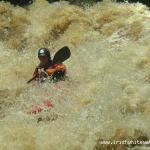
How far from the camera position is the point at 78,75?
9.27 metres

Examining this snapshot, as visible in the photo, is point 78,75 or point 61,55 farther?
point 78,75

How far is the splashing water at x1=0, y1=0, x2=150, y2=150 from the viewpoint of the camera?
6.70 metres

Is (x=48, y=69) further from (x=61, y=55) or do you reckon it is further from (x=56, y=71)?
(x=61, y=55)

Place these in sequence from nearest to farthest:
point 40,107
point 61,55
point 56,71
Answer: point 40,107
point 56,71
point 61,55

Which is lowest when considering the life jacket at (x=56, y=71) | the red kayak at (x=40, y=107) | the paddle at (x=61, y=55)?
the red kayak at (x=40, y=107)

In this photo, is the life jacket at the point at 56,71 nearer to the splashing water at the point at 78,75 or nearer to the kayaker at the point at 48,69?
the kayaker at the point at 48,69

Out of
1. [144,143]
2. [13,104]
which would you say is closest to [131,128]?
[144,143]

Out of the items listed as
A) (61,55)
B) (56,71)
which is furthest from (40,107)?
(61,55)

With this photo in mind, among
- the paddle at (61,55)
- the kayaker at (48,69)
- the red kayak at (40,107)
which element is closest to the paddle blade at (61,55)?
the paddle at (61,55)

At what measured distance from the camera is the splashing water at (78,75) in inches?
264

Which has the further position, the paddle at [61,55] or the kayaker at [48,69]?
the paddle at [61,55]

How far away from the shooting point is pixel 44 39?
37.2 feet

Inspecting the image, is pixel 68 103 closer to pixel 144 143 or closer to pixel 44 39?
pixel 144 143

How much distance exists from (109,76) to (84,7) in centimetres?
360
